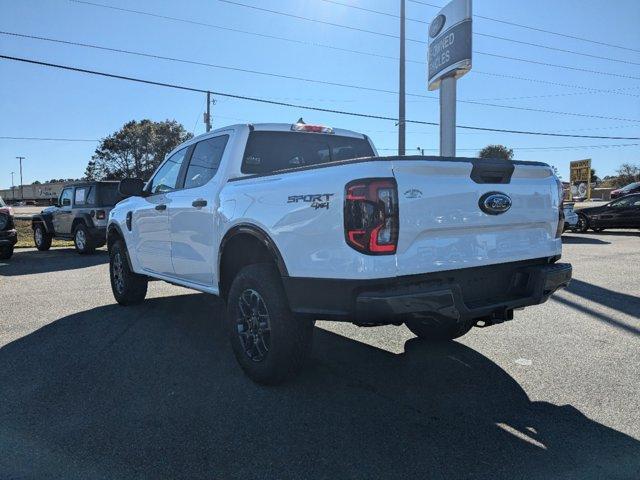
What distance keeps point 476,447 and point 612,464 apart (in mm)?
674

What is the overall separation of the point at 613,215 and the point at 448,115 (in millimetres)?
7697

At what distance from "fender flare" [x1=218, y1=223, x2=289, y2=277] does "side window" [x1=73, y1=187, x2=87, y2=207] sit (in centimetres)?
1079

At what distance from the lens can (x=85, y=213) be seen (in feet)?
42.7

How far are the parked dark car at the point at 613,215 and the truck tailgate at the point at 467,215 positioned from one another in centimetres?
1662

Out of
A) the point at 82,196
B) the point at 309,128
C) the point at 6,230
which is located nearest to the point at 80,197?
the point at 82,196

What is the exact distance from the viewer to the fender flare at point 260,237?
11.0ft

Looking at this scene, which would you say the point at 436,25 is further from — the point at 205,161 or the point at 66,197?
the point at 205,161

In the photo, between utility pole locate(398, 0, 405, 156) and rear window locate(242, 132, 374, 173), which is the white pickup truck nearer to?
rear window locate(242, 132, 374, 173)

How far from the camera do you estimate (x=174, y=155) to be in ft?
18.5

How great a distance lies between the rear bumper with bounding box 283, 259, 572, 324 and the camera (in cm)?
287

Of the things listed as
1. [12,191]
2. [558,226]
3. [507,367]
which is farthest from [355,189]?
[12,191]

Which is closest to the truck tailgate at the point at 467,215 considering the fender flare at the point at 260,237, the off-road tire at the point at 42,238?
the fender flare at the point at 260,237

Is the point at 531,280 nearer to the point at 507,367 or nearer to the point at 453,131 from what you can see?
the point at 507,367

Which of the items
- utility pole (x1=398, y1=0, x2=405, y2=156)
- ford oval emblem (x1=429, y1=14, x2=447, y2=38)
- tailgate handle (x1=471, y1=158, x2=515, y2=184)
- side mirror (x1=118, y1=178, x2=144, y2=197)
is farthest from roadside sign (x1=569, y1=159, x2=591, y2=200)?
tailgate handle (x1=471, y1=158, x2=515, y2=184)
